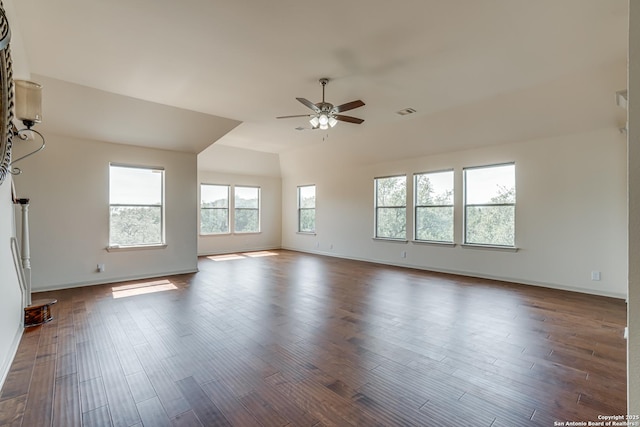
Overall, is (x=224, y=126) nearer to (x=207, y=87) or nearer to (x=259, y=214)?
(x=207, y=87)

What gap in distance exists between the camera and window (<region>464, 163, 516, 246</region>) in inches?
227

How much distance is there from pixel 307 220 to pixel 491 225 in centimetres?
551

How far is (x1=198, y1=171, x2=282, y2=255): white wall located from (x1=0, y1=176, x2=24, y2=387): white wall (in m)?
5.87

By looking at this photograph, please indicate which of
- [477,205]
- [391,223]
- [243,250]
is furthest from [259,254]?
[477,205]

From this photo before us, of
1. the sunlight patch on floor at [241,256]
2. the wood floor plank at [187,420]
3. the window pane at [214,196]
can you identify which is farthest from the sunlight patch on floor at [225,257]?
the wood floor plank at [187,420]

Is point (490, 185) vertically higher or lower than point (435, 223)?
higher

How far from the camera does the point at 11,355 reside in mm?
2637

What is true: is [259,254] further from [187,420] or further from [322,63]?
[187,420]

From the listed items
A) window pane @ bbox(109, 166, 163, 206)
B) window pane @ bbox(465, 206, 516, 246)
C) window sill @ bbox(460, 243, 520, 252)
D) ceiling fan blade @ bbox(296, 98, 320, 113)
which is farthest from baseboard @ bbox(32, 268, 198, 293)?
window pane @ bbox(465, 206, 516, 246)

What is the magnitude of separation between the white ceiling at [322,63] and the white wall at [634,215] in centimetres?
200

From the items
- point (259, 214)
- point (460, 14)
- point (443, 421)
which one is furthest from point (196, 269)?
point (460, 14)

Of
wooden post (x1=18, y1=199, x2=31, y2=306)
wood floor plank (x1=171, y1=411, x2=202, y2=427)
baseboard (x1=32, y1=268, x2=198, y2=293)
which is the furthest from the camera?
baseboard (x1=32, y1=268, x2=198, y2=293)

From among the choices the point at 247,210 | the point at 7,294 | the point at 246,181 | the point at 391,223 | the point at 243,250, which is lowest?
the point at 243,250

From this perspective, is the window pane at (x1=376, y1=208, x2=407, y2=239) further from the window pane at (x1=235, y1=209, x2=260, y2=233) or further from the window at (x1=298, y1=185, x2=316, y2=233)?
the window pane at (x1=235, y1=209, x2=260, y2=233)
